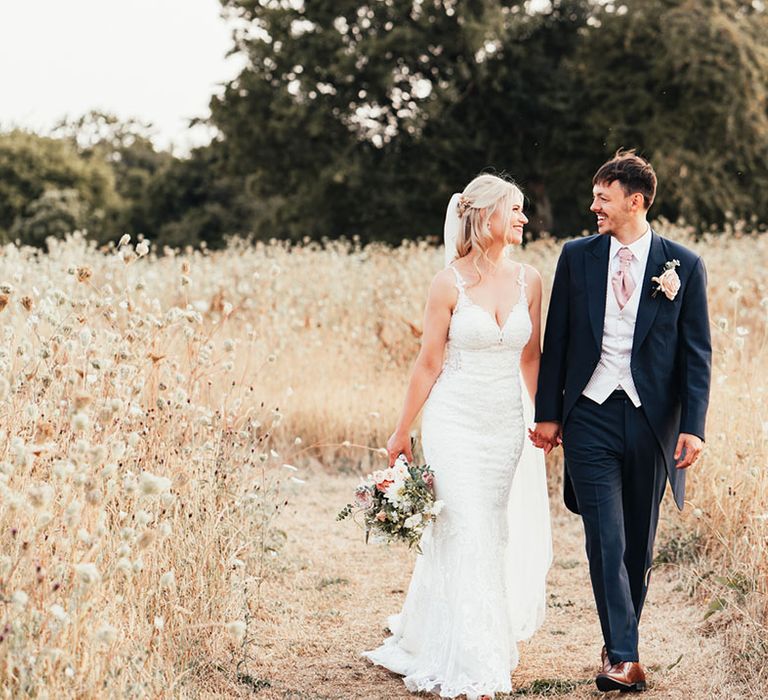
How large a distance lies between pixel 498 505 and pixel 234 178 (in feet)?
91.0

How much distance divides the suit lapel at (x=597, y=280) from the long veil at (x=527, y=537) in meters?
0.62

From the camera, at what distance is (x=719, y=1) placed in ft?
85.2

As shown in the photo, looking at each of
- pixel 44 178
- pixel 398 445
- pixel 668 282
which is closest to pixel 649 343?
pixel 668 282

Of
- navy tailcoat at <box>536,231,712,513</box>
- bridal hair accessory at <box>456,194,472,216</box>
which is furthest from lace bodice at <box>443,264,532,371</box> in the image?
bridal hair accessory at <box>456,194,472,216</box>

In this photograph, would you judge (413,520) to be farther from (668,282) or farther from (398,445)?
(668,282)

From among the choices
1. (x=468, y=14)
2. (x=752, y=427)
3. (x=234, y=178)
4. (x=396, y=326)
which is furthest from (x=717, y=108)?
(x=752, y=427)

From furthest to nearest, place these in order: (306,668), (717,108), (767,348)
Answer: (717,108) → (767,348) → (306,668)

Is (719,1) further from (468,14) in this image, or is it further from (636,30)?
(468,14)

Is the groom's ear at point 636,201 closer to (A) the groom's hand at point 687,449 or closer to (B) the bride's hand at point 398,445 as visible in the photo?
(A) the groom's hand at point 687,449

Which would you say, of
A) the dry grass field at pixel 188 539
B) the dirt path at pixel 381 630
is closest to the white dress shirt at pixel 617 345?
the dry grass field at pixel 188 539

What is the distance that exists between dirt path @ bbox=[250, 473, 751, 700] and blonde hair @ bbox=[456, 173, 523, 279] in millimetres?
1817

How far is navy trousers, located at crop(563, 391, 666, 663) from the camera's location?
405cm

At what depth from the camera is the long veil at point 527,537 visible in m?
4.63

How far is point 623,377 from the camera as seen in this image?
4.08 meters
